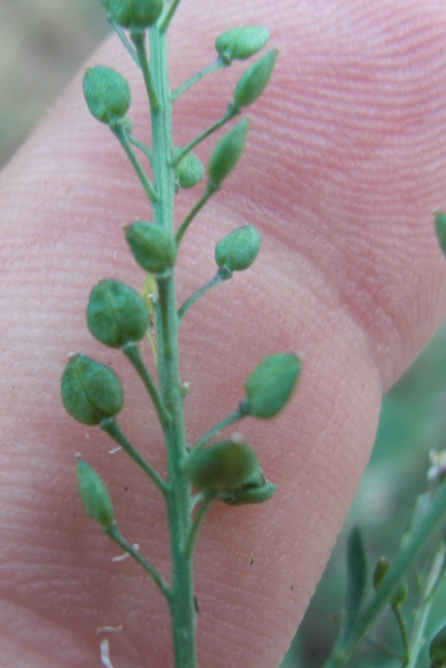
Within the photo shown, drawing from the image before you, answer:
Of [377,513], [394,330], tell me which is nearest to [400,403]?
[377,513]

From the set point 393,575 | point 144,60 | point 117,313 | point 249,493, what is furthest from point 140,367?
point 393,575

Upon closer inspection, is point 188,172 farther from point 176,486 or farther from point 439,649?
point 439,649

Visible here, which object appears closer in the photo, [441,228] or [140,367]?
[140,367]

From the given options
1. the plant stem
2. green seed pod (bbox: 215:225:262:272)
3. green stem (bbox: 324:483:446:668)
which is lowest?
green stem (bbox: 324:483:446:668)

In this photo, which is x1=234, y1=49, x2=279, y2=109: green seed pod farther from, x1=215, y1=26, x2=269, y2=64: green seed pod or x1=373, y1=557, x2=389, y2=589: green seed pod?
x1=373, y1=557, x2=389, y2=589: green seed pod

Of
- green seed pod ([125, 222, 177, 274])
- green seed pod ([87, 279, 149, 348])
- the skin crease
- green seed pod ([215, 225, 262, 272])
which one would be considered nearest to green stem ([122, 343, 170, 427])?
green seed pod ([87, 279, 149, 348])

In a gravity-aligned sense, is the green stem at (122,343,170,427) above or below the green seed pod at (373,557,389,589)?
above
